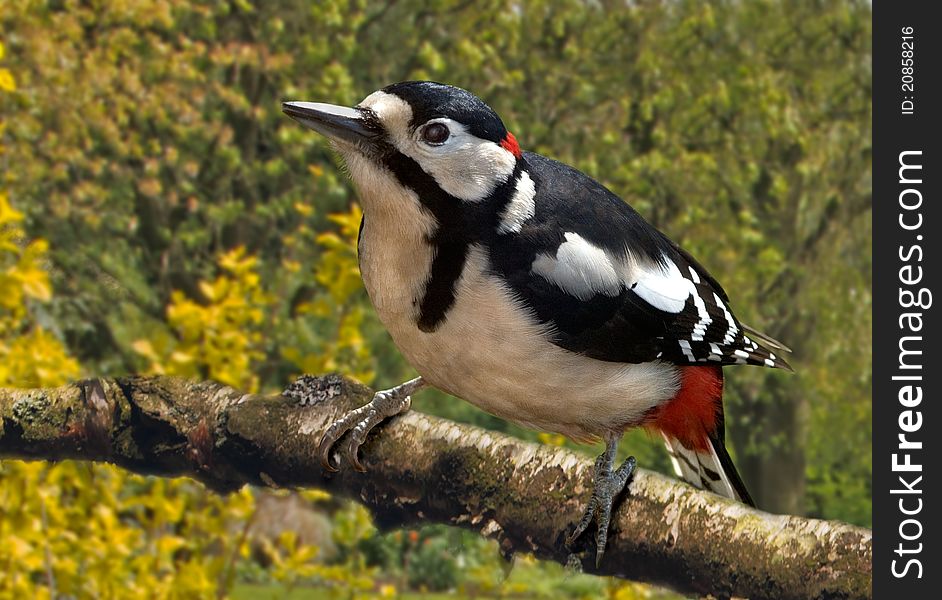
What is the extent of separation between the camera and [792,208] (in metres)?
11.2

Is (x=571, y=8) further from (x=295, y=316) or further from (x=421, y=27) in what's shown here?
(x=295, y=316)

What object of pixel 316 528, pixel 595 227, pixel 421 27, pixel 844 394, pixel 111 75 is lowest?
pixel 316 528

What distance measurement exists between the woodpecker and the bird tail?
0.78ft

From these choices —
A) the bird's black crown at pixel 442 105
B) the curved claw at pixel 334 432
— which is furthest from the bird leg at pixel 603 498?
the bird's black crown at pixel 442 105

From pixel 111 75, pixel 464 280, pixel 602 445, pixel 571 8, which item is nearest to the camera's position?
pixel 464 280

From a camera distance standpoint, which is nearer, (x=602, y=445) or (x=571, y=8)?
(x=602, y=445)

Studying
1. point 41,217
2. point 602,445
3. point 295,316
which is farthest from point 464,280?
point 41,217

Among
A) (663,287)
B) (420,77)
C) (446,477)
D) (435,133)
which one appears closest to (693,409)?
(663,287)

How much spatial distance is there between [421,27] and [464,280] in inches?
333

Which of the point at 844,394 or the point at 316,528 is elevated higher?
the point at 844,394

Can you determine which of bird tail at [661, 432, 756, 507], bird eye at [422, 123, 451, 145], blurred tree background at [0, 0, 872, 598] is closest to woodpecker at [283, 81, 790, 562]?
bird eye at [422, 123, 451, 145]

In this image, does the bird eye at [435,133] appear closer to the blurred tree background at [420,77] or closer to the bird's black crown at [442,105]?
the bird's black crown at [442,105]

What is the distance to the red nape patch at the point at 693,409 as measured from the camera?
2309 mm

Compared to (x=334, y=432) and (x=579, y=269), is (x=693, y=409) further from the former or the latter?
(x=334, y=432)
